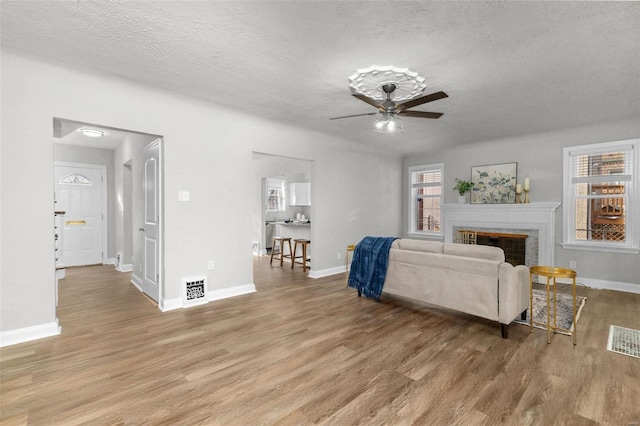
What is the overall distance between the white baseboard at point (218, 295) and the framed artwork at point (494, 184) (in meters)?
4.69

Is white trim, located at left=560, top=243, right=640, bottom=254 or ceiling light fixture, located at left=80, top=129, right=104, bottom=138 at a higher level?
ceiling light fixture, located at left=80, top=129, right=104, bottom=138

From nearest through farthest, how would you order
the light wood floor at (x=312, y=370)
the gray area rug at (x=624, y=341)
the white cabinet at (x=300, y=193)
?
the light wood floor at (x=312, y=370)
the gray area rug at (x=624, y=341)
the white cabinet at (x=300, y=193)

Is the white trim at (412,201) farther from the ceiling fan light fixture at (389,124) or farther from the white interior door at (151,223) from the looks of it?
the white interior door at (151,223)

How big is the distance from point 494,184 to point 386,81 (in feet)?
12.9

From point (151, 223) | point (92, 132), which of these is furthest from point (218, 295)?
point (92, 132)

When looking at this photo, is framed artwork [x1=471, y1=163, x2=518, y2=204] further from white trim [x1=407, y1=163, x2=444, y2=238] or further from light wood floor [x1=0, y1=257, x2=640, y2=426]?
light wood floor [x1=0, y1=257, x2=640, y2=426]

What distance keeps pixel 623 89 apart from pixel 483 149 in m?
2.67

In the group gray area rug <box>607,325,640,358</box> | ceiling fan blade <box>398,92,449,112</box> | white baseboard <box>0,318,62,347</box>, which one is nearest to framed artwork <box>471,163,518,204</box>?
gray area rug <box>607,325,640,358</box>

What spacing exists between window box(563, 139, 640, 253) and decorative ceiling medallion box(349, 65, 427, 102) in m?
3.55

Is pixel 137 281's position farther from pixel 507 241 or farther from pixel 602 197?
pixel 602 197

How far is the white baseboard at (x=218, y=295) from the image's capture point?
12.3 feet

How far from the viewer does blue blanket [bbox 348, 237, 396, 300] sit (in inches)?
157

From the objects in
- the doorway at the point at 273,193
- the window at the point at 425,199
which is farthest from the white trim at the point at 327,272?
the doorway at the point at 273,193

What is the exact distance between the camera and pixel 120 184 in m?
6.30
